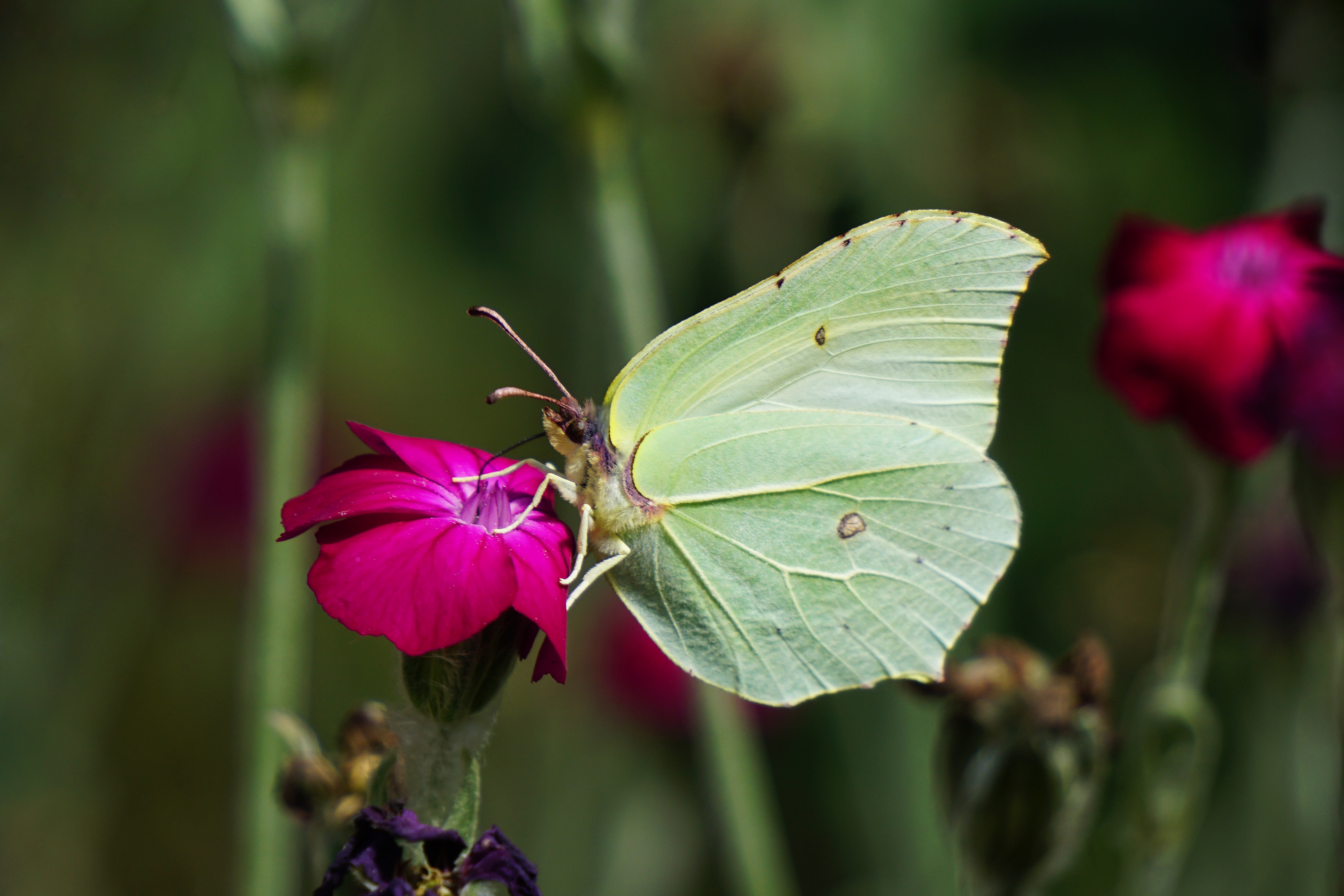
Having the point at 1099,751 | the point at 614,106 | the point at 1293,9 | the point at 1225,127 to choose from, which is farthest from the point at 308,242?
the point at 1225,127

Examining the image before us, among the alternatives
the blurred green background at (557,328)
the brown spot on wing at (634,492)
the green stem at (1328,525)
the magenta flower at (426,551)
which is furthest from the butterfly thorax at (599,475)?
the green stem at (1328,525)

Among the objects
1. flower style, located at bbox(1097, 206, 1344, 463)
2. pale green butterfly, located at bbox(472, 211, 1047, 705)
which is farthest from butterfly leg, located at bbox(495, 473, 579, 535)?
flower style, located at bbox(1097, 206, 1344, 463)

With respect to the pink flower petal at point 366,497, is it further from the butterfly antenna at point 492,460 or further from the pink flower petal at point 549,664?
the pink flower petal at point 549,664

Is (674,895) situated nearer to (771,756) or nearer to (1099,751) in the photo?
(771,756)

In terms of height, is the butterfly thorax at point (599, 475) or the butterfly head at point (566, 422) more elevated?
the butterfly head at point (566, 422)

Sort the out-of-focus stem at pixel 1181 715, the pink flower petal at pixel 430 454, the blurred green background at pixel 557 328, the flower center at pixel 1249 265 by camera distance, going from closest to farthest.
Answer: the pink flower petal at pixel 430 454, the out-of-focus stem at pixel 1181 715, the flower center at pixel 1249 265, the blurred green background at pixel 557 328

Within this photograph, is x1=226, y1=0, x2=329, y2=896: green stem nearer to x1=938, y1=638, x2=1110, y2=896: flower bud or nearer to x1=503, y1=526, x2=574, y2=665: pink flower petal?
x1=503, y1=526, x2=574, y2=665: pink flower petal

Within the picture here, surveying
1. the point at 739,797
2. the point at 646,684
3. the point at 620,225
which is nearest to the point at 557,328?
the point at 646,684
